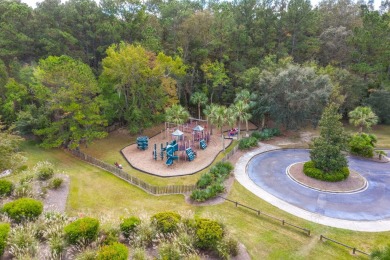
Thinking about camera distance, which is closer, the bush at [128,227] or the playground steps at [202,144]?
the bush at [128,227]

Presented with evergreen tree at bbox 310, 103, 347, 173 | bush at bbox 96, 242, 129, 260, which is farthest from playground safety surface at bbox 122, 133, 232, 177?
bush at bbox 96, 242, 129, 260

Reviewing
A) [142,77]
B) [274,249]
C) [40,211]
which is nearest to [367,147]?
[274,249]

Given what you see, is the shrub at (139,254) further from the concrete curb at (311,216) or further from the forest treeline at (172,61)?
the forest treeline at (172,61)

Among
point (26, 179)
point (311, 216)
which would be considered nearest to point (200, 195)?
point (311, 216)

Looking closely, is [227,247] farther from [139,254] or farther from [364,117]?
[364,117]

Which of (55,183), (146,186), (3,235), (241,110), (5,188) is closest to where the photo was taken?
(3,235)

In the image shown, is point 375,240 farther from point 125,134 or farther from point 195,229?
point 125,134

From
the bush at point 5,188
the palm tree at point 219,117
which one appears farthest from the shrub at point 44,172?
the palm tree at point 219,117
